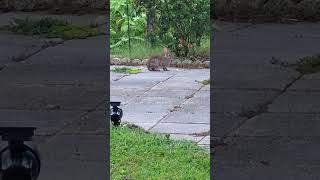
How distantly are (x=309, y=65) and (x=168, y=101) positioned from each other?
1858 mm

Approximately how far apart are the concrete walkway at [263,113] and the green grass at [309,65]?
10cm

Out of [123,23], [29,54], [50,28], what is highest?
[123,23]

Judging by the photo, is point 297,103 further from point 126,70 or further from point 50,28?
point 50,28

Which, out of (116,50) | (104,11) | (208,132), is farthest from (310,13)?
(208,132)

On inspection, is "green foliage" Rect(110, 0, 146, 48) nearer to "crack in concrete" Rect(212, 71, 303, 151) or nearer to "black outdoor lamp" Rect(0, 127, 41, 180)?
"crack in concrete" Rect(212, 71, 303, 151)

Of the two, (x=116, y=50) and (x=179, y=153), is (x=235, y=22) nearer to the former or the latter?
(x=116, y=50)

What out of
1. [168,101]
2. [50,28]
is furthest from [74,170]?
[50,28]

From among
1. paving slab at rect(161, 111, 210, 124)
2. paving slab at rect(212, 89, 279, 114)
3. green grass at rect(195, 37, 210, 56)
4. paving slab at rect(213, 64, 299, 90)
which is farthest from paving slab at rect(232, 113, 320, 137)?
green grass at rect(195, 37, 210, 56)

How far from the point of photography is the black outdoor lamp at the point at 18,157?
3.34m

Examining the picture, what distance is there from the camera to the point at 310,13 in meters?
12.2

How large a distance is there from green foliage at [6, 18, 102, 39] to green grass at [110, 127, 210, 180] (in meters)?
4.57

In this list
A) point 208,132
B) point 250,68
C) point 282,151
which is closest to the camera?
point 282,151

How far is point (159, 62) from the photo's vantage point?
8.71 metres

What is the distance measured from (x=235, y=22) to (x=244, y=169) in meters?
6.99
